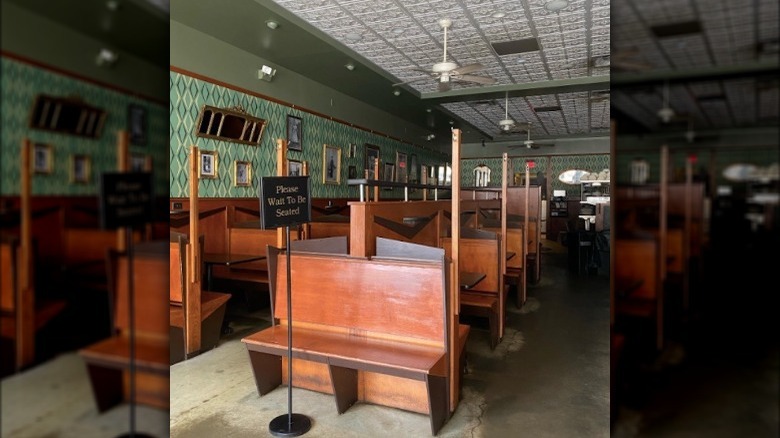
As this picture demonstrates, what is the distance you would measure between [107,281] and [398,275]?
7.52 feet

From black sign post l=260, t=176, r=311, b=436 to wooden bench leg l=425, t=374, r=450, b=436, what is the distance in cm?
62

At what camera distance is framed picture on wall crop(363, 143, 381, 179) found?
7.74 meters

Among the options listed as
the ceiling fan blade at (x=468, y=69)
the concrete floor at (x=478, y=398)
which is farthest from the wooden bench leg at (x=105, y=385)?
the ceiling fan blade at (x=468, y=69)

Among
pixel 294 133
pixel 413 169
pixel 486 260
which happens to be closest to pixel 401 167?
pixel 413 169

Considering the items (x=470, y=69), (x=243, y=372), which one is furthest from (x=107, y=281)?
(x=470, y=69)

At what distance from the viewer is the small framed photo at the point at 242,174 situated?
5391 millimetres

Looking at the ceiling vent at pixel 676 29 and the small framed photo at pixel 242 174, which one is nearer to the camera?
the ceiling vent at pixel 676 29

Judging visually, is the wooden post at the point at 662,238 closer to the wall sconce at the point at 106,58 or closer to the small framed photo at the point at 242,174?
the wall sconce at the point at 106,58

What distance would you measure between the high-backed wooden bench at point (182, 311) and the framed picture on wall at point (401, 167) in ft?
16.0

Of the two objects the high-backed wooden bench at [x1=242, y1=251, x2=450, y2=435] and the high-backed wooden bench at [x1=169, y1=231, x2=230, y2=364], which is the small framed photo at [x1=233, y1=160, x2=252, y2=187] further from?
the high-backed wooden bench at [x1=242, y1=251, x2=450, y2=435]

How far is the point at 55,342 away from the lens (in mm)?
214

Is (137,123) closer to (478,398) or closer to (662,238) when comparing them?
(662,238)

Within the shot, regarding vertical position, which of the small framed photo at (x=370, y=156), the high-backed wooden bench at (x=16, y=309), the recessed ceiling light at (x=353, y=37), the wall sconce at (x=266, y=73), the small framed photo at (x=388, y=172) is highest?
the recessed ceiling light at (x=353, y=37)

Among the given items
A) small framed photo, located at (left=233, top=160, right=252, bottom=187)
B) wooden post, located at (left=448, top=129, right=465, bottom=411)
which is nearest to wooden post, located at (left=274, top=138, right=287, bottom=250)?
wooden post, located at (left=448, top=129, right=465, bottom=411)
